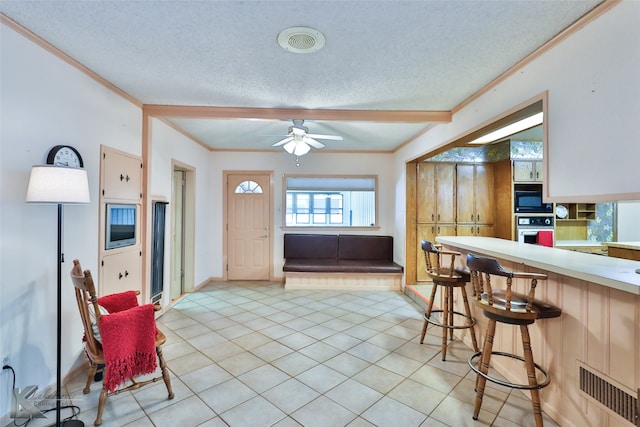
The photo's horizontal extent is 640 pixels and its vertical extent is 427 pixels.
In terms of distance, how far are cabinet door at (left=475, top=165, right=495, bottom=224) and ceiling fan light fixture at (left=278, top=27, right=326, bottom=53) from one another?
4074 mm

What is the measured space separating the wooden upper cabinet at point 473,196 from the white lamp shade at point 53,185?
199 inches

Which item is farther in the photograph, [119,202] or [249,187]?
[249,187]

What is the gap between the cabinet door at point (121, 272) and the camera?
2.67 meters

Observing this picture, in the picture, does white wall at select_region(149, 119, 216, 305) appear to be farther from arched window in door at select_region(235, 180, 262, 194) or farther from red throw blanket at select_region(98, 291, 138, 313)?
red throw blanket at select_region(98, 291, 138, 313)

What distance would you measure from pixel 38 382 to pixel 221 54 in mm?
2668

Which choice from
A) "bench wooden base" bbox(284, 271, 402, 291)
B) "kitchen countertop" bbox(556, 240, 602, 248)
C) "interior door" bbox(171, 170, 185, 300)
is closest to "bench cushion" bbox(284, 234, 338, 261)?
"bench wooden base" bbox(284, 271, 402, 291)

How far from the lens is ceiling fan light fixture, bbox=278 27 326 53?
183 cm

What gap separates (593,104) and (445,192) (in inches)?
130

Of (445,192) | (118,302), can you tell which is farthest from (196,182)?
(445,192)

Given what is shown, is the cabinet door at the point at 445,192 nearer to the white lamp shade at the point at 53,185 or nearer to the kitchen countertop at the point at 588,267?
the kitchen countertop at the point at 588,267

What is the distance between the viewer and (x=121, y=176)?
9.31ft

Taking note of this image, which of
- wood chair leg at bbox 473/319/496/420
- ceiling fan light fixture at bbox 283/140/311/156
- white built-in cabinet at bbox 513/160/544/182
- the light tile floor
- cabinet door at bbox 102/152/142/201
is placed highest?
ceiling fan light fixture at bbox 283/140/311/156

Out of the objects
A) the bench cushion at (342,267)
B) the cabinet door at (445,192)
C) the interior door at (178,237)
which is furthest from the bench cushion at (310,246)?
the cabinet door at (445,192)

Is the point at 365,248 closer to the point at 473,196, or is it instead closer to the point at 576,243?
the point at 473,196
